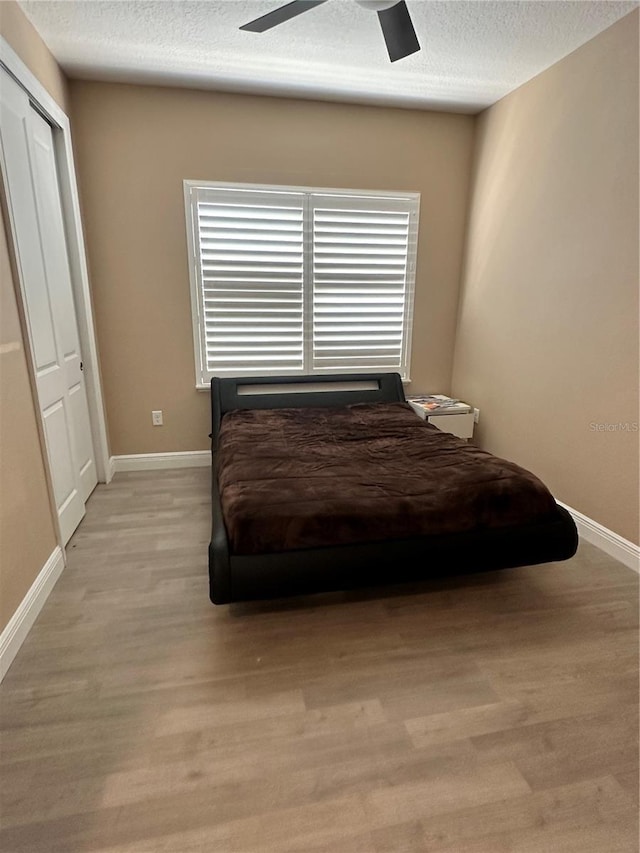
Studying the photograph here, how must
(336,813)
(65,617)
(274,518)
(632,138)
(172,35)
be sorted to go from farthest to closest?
(172,35) < (632,138) < (65,617) < (274,518) < (336,813)

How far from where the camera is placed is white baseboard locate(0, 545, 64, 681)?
68.8 inches

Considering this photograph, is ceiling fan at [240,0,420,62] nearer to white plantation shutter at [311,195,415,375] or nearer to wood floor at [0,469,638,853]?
white plantation shutter at [311,195,415,375]

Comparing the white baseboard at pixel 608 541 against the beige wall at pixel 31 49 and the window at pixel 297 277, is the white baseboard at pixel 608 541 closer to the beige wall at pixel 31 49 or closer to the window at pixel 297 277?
the window at pixel 297 277

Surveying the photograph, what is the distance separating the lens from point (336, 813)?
4.19ft

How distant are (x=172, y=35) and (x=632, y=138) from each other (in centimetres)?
258

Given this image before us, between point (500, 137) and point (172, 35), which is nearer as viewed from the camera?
point (172, 35)

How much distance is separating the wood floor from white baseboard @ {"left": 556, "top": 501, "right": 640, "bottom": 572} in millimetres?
108

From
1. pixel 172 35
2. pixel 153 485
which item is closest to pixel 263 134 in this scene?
pixel 172 35

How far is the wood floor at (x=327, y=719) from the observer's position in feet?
4.10

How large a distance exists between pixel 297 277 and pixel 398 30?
70.7 inches

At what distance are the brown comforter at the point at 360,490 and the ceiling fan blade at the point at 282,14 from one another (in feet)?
6.80

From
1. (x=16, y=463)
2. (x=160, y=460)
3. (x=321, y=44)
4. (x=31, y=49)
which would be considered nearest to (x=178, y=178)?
(x=31, y=49)

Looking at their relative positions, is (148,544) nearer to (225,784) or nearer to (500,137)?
(225,784)

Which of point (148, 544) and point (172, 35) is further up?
point (172, 35)
